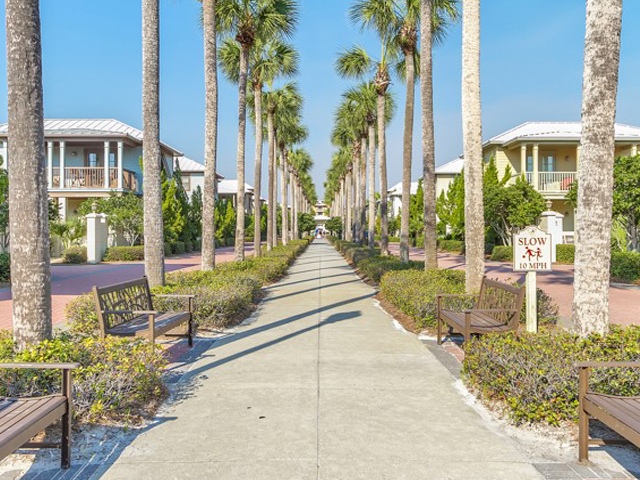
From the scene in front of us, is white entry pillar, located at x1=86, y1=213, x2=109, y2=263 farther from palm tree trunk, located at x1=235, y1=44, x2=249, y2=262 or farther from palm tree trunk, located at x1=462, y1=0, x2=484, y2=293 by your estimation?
palm tree trunk, located at x1=462, y1=0, x2=484, y2=293

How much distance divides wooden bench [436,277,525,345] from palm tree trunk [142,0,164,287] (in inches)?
213

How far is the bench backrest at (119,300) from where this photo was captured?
5785 millimetres

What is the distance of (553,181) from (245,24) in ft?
77.0

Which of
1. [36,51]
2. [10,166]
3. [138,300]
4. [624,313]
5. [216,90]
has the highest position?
[216,90]

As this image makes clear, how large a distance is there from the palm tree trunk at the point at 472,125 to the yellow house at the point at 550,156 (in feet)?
73.8

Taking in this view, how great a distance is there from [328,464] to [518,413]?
174 cm

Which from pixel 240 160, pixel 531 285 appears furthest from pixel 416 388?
pixel 240 160

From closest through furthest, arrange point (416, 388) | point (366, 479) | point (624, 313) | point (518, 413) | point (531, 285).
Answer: point (366, 479) → point (518, 413) → point (416, 388) → point (531, 285) → point (624, 313)

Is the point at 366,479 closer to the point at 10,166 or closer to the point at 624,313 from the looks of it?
the point at 10,166

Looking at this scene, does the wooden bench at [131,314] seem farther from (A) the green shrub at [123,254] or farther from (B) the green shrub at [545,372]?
(A) the green shrub at [123,254]

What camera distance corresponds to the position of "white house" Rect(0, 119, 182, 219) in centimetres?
3142

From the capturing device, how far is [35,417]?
3102 mm

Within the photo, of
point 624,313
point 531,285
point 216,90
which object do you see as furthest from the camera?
point 216,90

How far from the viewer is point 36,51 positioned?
4734 millimetres
